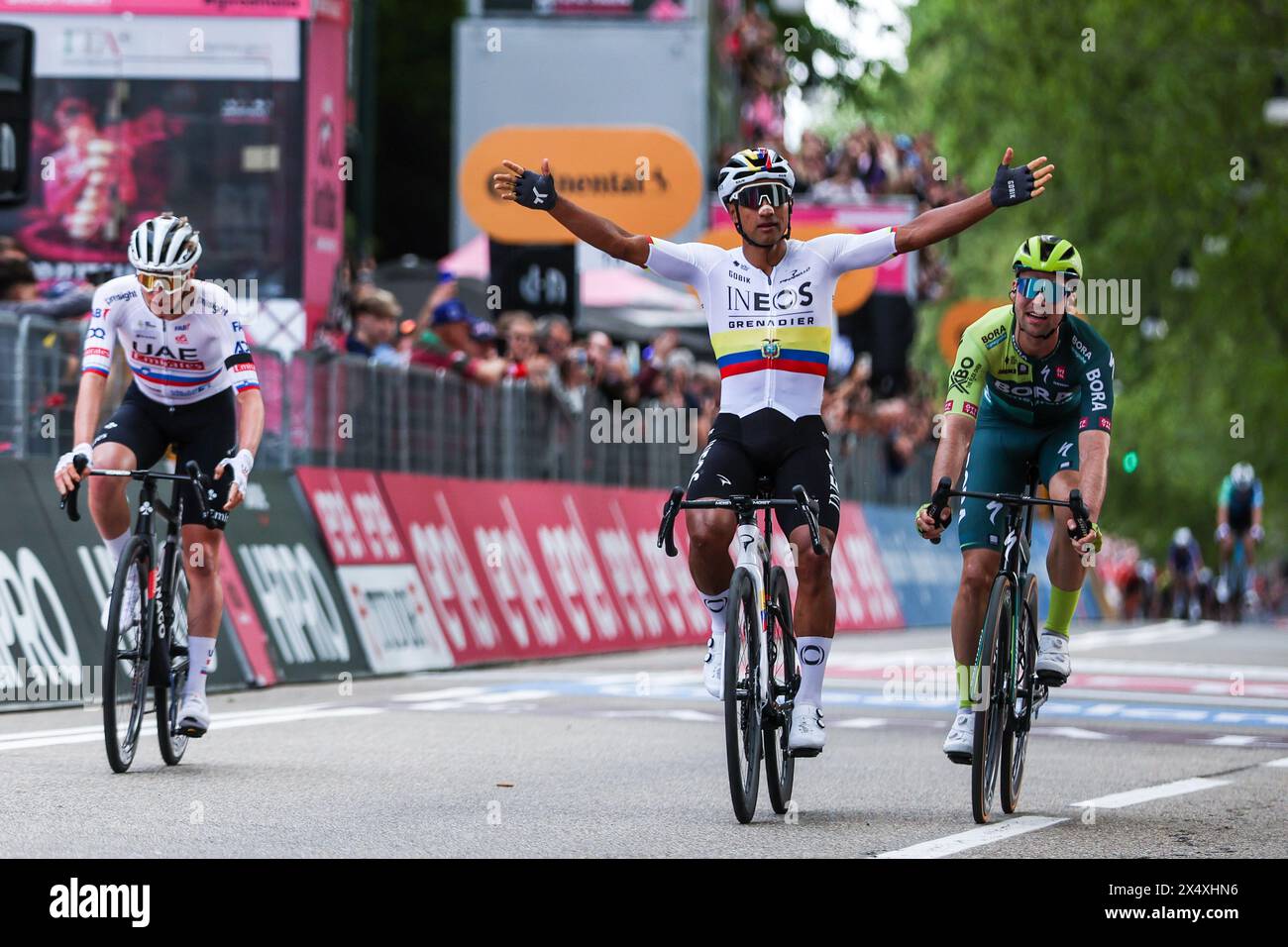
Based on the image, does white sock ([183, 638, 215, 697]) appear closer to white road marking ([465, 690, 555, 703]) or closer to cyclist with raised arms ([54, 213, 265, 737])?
cyclist with raised arms ([54, 213, 265, 737])

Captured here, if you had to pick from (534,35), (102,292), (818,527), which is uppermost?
(534,35)

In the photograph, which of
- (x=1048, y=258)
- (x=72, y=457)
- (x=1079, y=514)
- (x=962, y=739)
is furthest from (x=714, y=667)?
(x=72, y=457)

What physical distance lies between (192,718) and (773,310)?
119 inches

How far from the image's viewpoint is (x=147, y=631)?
1059 cm

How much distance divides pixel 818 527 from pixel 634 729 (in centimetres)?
387

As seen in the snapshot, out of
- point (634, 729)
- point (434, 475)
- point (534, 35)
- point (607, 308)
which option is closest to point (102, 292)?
point (634, 729)

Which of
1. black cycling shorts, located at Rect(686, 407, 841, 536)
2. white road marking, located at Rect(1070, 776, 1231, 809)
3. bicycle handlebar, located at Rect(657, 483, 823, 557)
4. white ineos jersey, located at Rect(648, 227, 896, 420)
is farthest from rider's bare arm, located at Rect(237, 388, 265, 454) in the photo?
white road marking, located at Rect(1070, 776, 1231, 809)

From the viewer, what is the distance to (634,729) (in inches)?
522

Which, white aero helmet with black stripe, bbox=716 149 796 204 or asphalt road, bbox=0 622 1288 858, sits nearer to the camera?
asphalt road, bbox=0 622 1288 858

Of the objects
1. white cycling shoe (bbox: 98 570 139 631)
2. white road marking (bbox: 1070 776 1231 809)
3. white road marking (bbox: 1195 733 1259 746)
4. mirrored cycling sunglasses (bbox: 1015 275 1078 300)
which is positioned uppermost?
mirrored cycling sunglasses (bbox: 1015 275 1078 300)

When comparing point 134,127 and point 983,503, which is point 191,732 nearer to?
point 983,503

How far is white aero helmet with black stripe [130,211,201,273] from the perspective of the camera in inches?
421

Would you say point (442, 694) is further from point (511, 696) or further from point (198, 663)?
point (198, 663)

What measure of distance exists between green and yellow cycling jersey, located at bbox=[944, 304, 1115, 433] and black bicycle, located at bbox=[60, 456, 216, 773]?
10.6 ft
